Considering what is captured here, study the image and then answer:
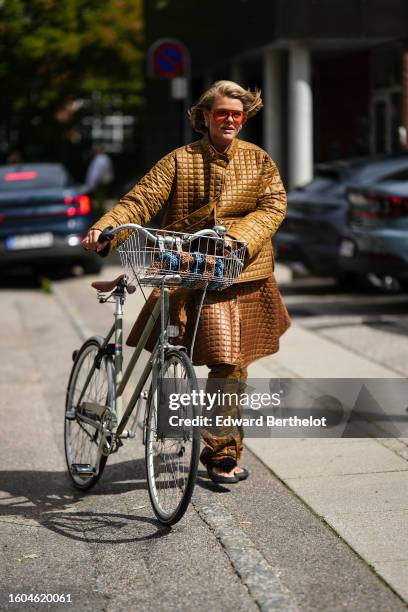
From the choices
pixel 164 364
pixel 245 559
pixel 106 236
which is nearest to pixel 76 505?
pixel 164 364

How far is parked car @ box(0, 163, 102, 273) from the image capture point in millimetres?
15758

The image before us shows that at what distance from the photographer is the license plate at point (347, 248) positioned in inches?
483

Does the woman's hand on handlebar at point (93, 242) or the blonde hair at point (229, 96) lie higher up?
the blonde hair at point (229, 96)

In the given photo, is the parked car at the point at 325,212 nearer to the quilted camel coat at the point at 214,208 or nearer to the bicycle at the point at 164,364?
the quilted camel coat at the point at 214,208

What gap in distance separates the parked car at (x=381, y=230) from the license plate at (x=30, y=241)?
5019 mm

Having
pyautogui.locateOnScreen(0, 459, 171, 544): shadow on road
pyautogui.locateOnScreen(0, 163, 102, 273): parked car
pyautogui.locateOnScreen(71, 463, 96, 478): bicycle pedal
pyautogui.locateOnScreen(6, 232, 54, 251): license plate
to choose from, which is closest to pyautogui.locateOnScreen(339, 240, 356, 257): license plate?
pyautogui.locateOnScreen(0, 163, 102, 273): parked car

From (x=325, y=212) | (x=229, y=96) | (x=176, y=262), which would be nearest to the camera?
(x=176, y=262)

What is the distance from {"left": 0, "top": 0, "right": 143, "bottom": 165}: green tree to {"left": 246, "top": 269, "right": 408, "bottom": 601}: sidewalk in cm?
2111

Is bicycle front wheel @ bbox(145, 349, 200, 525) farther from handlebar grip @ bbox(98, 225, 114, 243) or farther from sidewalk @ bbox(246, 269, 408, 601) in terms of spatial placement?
sidewalk @ bbox(246, 269, 408, 601)

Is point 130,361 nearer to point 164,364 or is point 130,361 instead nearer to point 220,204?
point 164,364

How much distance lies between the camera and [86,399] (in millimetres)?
5992

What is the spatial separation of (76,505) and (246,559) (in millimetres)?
1251

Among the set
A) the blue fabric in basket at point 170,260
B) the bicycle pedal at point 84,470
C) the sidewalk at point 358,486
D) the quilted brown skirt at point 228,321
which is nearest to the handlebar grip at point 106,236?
the blue fabric in basket at point 170,260

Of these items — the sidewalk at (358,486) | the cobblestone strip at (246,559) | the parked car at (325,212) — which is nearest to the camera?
the cobblestone strip at (246,559)
